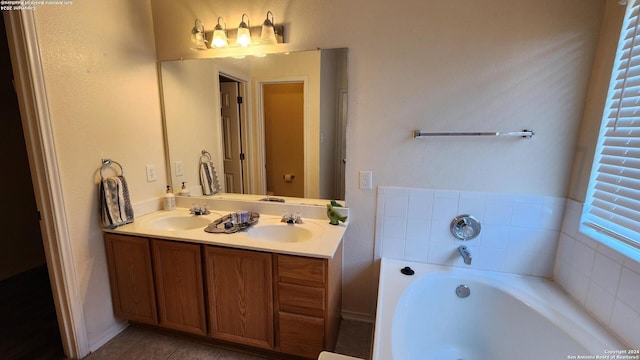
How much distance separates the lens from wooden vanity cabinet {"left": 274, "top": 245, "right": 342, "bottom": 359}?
1.46 m

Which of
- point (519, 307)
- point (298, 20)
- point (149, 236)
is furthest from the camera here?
point (298, 20)

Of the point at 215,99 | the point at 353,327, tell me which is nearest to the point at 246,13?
the point at 215,99

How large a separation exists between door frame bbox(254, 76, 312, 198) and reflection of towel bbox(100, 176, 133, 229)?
92cm

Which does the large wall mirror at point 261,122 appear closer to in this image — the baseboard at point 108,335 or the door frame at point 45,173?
the door frame at point 45,173

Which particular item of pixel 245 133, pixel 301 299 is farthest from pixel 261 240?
pixel 245 133

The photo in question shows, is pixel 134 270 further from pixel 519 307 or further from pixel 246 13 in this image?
pixel 519 307

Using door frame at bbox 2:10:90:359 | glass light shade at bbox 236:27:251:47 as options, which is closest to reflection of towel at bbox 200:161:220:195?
door frame at bbox 2:10:90:359

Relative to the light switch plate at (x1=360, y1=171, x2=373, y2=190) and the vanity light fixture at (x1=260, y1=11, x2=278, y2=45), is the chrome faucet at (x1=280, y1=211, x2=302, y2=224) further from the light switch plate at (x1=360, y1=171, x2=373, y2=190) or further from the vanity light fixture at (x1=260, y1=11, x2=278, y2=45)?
the vanity light fixture at (x1=260, y1=11, x2=278, y2=45)

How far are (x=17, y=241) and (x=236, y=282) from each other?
2743 millimetres

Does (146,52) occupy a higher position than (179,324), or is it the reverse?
(146,52)

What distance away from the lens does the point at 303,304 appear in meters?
1.50

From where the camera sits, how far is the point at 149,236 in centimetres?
168

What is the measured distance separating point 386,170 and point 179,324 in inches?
69.5

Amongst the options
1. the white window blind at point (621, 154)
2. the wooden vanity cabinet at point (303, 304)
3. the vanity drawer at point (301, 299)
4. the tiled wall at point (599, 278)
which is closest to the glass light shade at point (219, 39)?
the wooden vanity cabinet at point (303, 304)
